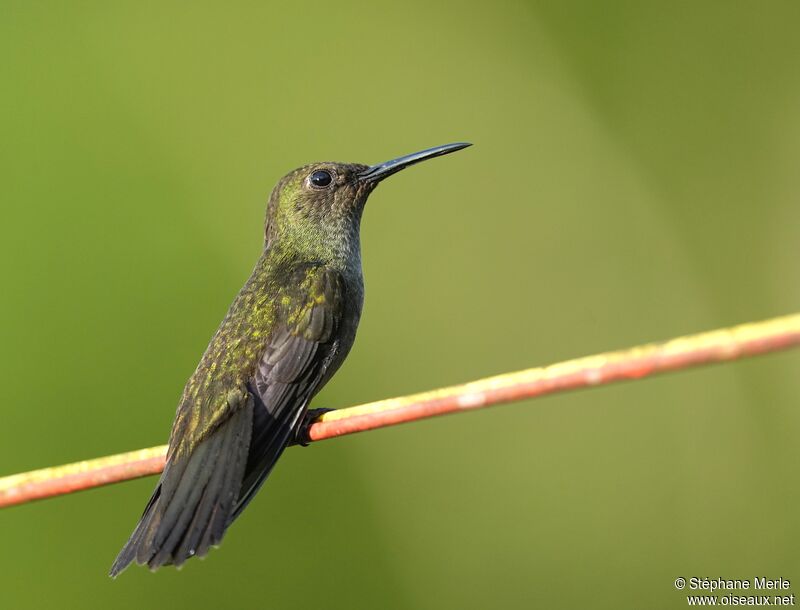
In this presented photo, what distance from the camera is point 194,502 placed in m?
2.57

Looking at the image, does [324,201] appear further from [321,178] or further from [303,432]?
[303,432]

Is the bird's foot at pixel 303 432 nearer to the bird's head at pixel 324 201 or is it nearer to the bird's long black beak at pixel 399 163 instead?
the bird's head at pixel 324 201

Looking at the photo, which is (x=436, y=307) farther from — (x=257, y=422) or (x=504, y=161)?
(x=257, y=422)

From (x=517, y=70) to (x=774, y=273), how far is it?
1.69 meters

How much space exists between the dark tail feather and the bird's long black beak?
137cm

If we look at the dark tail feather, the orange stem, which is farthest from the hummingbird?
the orange stem

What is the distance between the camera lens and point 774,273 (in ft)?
13.9

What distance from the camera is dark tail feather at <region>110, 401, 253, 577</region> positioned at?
2459 mm

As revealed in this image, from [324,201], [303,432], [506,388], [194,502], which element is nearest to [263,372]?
[303,432]

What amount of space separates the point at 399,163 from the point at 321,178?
1.07 ft

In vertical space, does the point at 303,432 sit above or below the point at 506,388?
below

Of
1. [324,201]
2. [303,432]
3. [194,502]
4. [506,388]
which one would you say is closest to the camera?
[506,388]

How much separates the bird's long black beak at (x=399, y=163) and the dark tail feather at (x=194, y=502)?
1.37 metres

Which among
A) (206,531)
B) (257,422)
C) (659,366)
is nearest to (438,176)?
(257,422)
